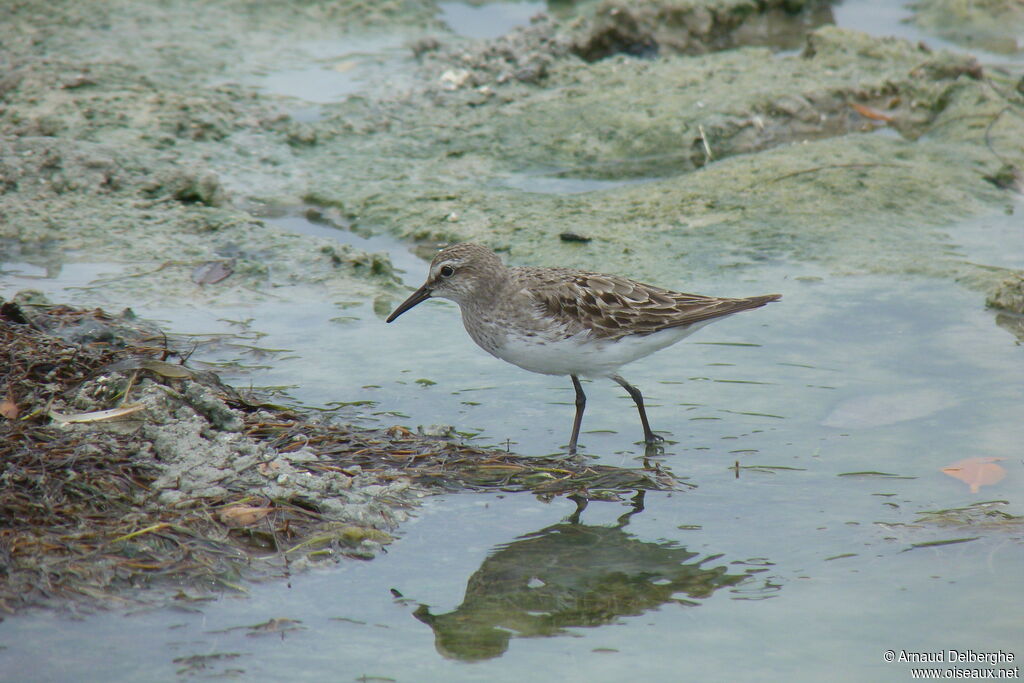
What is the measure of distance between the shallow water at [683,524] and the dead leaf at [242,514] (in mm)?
427

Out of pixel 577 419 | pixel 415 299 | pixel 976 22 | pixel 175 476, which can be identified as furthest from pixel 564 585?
pixel 976 22

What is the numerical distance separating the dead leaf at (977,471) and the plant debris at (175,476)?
145 centimetres

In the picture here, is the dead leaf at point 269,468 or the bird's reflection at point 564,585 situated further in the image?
the dead leaf at point 269,468

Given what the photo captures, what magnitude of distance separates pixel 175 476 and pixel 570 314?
7.69 feet

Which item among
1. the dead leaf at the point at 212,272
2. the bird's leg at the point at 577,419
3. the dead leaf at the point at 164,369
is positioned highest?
the dead leaf at the point at 164,369

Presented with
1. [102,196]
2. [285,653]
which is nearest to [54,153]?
[102,196]

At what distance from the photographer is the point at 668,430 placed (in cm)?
644

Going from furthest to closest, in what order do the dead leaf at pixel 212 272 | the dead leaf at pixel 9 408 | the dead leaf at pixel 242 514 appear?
the dead leaf at pixel 212 272 < the dead leaf at pixel 9 408 < the dead leaf at pixel 242 514

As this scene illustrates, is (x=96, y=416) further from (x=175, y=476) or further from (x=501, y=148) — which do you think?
(x=501, y=148)

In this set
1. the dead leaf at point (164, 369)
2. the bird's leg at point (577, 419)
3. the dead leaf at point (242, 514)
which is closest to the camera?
the dead leaf at point (242, 514)

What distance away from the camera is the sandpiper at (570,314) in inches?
251

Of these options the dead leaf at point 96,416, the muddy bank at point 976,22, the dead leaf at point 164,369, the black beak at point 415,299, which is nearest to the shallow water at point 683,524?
the black beak at point 415,299

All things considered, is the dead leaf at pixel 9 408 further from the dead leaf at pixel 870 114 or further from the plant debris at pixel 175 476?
the dead leaf at pixel 870 114

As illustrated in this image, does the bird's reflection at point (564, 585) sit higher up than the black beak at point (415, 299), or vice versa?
the black beak at point (415, 299)
